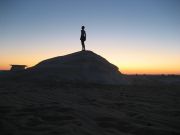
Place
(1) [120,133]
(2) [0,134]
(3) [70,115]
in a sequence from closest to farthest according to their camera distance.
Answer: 1. (2) [0,134]
2. (1) [120,133]
3. (3) [70,115]

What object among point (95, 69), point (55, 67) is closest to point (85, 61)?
point (95, 69)

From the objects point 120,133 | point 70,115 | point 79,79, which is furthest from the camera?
point 79,79

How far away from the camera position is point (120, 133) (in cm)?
329

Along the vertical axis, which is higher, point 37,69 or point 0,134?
point 37,69

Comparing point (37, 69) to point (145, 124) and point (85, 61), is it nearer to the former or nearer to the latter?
point (85, 61)

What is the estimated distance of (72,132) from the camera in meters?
3.19

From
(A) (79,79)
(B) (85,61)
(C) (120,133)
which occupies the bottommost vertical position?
(C) (120,133)

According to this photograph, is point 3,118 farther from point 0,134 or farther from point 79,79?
point 79,79

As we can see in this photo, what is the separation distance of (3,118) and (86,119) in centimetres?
149

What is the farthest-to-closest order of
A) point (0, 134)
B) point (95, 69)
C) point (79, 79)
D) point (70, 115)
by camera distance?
1. point (95, 69)
2. point (79, 79)
3. point (70, 115)
4. point (0, 134)

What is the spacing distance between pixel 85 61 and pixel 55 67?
2197 millimetres

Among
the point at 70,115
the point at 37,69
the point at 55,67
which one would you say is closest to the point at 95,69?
the point at 55,67

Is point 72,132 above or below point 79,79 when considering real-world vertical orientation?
below

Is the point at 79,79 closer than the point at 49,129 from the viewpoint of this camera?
No
